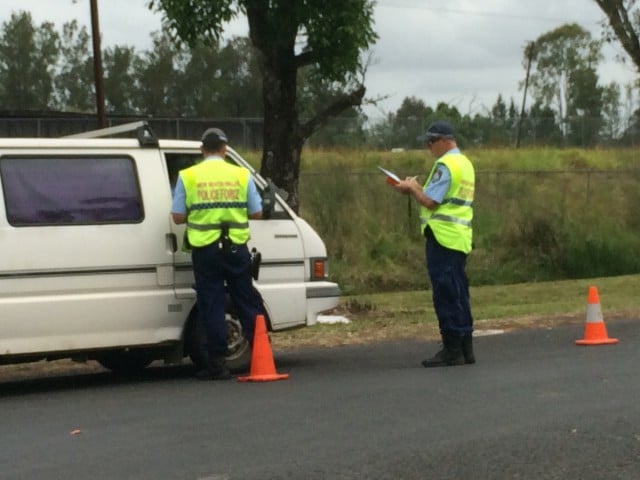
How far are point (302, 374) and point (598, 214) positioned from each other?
17727mm

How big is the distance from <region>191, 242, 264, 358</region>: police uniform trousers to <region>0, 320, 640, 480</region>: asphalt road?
42 cm

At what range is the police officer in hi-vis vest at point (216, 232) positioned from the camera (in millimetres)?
9195

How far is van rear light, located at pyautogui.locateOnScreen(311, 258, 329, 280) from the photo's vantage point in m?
10.0

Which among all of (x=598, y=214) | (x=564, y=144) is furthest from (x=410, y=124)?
(x=598, y=214)

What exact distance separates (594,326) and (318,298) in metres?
2.69

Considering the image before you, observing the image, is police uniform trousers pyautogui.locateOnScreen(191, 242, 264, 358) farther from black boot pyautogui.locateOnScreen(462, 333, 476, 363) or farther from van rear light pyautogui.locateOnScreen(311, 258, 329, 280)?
black boot pyautogui.locateOnScreen(462, 333, 476, 363)

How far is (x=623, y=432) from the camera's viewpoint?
22.1 ft

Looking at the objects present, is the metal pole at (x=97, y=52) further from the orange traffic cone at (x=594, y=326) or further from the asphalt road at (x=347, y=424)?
the orange traffic cone at (x=594, y=326)

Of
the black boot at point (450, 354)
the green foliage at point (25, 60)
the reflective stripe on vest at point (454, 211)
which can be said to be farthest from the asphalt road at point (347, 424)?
the green foliage at point (25, 60)

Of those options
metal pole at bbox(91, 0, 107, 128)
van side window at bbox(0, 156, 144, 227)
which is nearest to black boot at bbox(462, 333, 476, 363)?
van side window at bbox(0, 156, 144, 227)

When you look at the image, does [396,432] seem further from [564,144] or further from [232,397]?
[564,144]

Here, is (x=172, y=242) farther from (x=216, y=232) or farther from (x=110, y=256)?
(x=110, y=256)

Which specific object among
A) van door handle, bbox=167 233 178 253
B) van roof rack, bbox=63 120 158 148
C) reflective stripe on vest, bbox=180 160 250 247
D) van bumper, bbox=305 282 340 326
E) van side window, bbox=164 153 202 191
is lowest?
van bumper, bbox=305 282 340 326

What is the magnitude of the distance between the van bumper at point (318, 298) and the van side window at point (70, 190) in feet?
5.15
